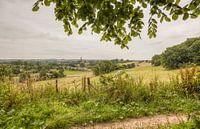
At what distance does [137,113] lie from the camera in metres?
9.14

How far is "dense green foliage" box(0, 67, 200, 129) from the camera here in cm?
805

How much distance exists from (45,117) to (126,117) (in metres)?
2.42

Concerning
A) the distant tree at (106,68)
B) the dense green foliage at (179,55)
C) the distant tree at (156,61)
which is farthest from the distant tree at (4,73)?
the distant tree at (156,61)

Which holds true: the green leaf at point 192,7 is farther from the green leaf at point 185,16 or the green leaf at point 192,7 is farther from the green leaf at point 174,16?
the green leaf at point 174,16

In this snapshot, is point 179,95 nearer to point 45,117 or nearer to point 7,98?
point 45,117

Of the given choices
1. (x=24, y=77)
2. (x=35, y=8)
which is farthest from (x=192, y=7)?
(x=24, y=77)

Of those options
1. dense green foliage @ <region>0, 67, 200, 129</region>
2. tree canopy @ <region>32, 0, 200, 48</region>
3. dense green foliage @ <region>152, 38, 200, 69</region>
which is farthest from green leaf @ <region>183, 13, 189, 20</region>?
dense green foliage @ <region>152, 38, 200, 69</region>

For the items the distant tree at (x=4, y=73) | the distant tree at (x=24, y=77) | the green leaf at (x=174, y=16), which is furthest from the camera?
the distant tree at (x=24, y=77)

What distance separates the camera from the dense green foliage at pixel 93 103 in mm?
8055

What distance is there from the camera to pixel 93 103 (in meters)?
9.87

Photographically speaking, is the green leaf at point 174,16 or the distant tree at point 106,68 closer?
the green leaf at point 174,16

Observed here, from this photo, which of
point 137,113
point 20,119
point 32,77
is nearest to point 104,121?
point 137,113

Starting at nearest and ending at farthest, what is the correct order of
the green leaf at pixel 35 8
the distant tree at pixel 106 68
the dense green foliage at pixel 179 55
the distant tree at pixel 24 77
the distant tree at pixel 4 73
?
the green leaf at pixel 35 8
the distant tree at pixel 4 73
the distant tree at pixel 24 77
the distant tree at pixel 106 68
the dense green foliage at pixel 179 55

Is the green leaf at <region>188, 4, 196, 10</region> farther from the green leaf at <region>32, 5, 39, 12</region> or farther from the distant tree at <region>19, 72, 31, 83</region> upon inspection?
the distant tree at <region>19, 72, 31, 83</region>
